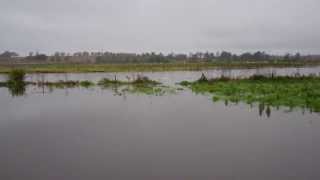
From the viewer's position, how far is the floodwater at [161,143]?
7217 millimetres

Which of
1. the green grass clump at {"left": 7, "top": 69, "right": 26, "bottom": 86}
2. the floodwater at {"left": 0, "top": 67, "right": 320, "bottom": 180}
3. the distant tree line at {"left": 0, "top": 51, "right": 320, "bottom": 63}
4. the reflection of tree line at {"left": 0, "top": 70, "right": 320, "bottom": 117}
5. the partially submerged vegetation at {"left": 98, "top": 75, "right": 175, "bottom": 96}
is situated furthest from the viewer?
the distant tree line at {"left": 0, "top": 51, "right": 320, "bottom": 63}

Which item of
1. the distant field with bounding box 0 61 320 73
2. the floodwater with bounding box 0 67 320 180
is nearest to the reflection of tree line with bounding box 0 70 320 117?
the floodwater with bounding box 0 67 320 180

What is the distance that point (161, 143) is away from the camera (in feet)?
30.8

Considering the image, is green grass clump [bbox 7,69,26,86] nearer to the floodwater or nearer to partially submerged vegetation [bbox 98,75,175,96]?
partially submerged vegetation [bbox 98,75,175,96]

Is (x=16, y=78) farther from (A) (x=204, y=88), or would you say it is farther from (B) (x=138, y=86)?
(A) (x=204, y=88)

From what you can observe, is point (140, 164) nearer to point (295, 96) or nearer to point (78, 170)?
point (78, 170)

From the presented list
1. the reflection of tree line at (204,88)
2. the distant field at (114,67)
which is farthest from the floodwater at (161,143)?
the distant field at (114,67)

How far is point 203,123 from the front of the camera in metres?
12.0

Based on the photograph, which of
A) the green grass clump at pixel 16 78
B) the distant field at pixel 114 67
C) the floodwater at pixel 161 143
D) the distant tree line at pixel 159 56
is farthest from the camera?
the distant tree line at pixel 159 56

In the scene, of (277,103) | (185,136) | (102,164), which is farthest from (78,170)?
(277,103)

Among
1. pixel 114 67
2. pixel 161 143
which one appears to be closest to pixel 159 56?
pixel 114 67

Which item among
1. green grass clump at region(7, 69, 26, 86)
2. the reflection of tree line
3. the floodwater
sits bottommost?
the floodwater

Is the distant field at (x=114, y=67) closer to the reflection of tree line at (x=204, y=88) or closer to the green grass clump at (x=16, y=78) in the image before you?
the green grass clump at (x=16, y=78)

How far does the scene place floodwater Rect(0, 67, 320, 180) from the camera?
23.7 ft
